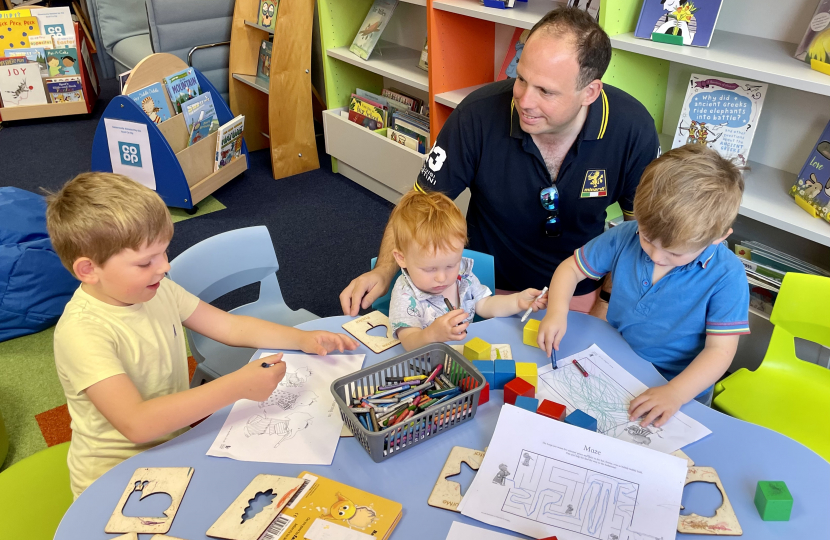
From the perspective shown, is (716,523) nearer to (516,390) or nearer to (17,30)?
(516,390)

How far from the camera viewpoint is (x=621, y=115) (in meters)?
1.79

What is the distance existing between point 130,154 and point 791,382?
306 cm

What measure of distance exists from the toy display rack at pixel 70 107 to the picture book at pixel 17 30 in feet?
0.88

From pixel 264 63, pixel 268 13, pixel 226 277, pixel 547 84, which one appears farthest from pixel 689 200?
pixel 264 63

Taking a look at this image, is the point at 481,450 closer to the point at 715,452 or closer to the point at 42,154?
the point at 715,452

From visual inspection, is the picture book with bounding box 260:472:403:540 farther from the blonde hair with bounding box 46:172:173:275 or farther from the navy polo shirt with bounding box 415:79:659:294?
the navy polo shirt with bounding box 415:79:659:294

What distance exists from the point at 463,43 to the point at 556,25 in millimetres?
1405

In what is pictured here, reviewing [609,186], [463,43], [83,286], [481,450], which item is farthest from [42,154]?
[481,450]

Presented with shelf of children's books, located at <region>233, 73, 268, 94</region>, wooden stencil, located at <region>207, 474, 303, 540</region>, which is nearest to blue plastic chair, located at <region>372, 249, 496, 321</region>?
wooden stencil, located at <region>207, 474, 303, 540</region>

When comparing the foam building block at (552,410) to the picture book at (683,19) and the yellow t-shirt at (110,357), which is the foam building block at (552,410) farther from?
the picture book at (683,19)

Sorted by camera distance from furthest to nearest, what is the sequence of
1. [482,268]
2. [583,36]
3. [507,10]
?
[507,10] → [482,268] → [583,36]

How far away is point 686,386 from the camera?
4.00 ft

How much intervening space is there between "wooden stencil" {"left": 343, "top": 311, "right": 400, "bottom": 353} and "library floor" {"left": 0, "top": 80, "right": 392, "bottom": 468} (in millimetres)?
1267

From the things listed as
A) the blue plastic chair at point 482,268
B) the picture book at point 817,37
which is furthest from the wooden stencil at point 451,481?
the picture book at point 817,37
